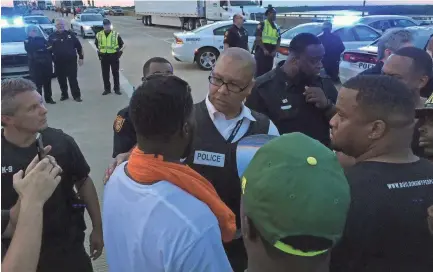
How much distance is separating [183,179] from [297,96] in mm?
2023

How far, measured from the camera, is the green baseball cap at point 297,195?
40.6 inches

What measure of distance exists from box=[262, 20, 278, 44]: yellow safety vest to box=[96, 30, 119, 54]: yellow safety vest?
3.78 meters

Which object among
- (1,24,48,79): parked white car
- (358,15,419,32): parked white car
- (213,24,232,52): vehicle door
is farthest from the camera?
(213,24,232,52): vehicle door

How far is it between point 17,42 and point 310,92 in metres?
11.4

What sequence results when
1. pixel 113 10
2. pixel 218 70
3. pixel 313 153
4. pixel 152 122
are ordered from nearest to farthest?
1. pixel 313 153
2. pixel 152 122
3. pixel 218 70
4. pixel 113 10

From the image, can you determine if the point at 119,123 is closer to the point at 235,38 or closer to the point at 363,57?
the point at 363,57

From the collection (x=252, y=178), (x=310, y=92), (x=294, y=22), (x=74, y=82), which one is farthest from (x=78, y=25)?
(x=252, y=178)

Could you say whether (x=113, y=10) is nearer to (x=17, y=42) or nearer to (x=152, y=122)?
(x=17, y=42)

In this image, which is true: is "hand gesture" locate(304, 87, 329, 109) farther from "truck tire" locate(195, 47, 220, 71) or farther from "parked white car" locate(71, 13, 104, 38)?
"parked white car" locate(71, 13, 104, 38)

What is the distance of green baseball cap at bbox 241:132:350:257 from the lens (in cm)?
103

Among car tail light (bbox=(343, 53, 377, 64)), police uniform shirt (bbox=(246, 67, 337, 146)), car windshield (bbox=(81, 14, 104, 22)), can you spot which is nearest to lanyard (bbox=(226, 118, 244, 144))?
police uniform shirt (bbox=(246, 67, 337, 146))

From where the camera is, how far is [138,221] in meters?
1.47

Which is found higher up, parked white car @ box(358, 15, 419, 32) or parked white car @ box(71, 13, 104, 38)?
parked white car @ box(358, 15, 419, 32)

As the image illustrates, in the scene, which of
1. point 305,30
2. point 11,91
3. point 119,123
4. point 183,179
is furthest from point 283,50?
point 183,179
